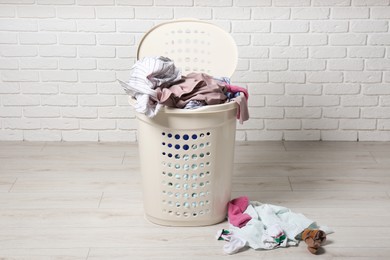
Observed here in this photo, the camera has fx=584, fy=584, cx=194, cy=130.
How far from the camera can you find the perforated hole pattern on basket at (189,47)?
7.91 ft

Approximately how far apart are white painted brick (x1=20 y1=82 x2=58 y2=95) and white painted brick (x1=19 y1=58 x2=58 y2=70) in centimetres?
9

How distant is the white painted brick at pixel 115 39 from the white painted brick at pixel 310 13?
0.85 metres

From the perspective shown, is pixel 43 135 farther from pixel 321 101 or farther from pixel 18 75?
pixel 321 101

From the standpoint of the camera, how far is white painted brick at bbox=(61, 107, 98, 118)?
313cm

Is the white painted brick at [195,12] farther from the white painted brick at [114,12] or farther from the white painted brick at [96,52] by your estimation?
the white painted brick at [96,52]

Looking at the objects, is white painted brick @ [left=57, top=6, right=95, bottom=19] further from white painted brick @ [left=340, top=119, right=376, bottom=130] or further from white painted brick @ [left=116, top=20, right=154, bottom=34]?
white painted brick @ [left=340, top=119, right=376, bottom=130]

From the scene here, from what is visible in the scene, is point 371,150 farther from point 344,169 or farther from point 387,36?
point 387,36

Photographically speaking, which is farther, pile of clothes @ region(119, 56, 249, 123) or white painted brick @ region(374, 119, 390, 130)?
white painted brick @ region(374, 119, 390, 130)

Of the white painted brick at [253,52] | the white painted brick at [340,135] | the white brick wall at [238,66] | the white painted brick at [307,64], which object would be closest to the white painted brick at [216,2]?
the white brick wall at [238,66]

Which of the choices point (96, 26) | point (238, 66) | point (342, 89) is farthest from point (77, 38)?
point (342, 89)

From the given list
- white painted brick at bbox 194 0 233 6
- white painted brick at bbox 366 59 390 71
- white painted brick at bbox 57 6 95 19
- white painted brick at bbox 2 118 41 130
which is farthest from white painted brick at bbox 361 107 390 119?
white painted brick at bbox 2 118 41 130

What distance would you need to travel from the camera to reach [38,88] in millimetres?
3107

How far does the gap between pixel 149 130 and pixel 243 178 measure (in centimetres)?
71

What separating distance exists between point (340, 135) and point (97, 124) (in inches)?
51.9
